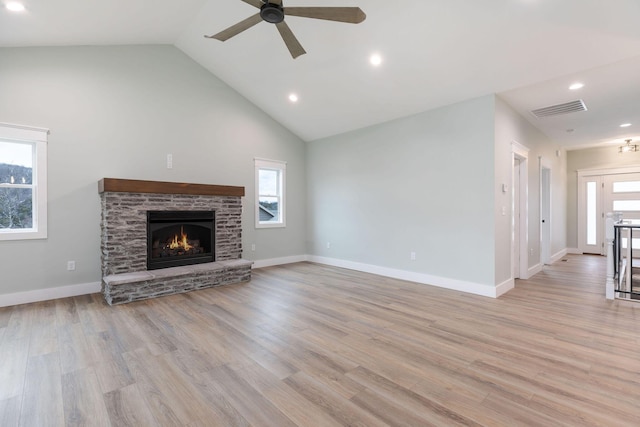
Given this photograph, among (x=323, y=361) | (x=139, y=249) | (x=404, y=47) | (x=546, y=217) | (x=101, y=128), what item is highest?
(x=404, y=47)

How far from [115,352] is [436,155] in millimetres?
4638

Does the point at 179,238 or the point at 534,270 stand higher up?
the point at 179,238

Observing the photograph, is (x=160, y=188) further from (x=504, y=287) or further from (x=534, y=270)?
(x=534, y=270)

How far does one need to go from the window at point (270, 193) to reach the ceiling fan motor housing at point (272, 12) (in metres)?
3.83

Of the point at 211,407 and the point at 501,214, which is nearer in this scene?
the point at 211,407

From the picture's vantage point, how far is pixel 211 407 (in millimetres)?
1809

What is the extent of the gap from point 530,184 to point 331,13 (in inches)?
195

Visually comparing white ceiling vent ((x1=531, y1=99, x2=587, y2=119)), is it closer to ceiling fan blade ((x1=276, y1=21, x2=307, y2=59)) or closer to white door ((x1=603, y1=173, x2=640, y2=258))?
ceiling fan blade ((x1=276, y1=21, x2=307, y2=59))

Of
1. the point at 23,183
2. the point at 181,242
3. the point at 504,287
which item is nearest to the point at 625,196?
the point at 504,287

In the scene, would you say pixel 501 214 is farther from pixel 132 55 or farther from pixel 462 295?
pixel 132 55

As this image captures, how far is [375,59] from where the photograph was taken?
4.02 meters

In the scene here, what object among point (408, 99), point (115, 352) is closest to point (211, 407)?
point (115, 352)

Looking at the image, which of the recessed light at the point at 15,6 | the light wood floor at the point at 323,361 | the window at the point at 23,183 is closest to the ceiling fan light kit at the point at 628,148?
the light wood floor at the point at 323,361

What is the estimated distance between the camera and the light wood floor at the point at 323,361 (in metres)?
1.76
